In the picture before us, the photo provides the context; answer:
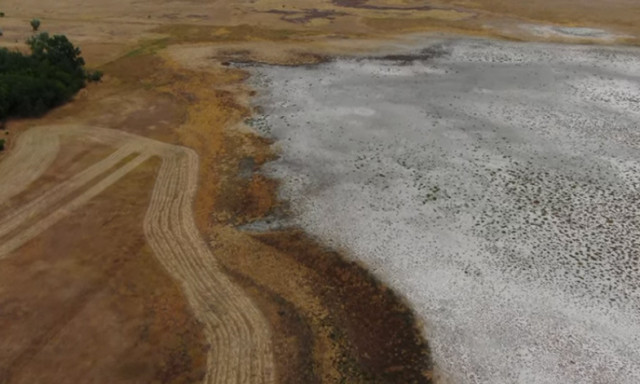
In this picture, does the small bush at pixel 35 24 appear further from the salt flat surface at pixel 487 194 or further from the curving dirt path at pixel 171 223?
the salt flat surface at pixel 487 194

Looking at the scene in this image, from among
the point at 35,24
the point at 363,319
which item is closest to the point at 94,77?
the point at 35,24

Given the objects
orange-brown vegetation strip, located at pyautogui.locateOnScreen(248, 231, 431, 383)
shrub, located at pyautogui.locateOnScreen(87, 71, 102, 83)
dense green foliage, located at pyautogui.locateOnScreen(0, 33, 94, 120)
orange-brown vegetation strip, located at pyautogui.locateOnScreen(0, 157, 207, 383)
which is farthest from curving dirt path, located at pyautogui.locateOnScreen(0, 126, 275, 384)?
shrub, located at pyautogui.locateOnScreen(87, 71, 102, 83)

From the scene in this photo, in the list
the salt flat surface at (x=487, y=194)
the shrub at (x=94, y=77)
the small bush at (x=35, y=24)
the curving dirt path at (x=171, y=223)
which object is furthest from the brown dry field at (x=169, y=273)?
the small bush at (x=35, y=24)

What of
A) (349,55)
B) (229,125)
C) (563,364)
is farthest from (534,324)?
(349,55)

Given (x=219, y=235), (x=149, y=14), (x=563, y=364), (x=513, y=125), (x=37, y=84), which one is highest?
(x=149, y=14)

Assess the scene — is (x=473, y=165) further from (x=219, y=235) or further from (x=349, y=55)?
(x=349, y=55)
